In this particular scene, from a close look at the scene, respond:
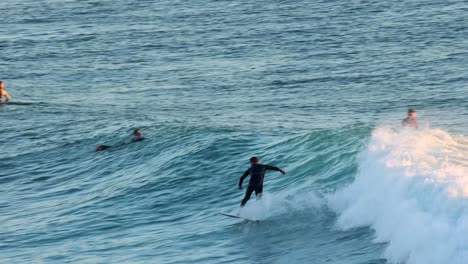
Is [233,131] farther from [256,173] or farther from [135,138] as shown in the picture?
[256,173]

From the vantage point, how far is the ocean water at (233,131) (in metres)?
21.1

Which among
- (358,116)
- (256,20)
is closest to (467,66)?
(358,116)

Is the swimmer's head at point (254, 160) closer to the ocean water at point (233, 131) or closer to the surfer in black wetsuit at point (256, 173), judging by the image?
the surfer in black wetsuit at point (256, 173)

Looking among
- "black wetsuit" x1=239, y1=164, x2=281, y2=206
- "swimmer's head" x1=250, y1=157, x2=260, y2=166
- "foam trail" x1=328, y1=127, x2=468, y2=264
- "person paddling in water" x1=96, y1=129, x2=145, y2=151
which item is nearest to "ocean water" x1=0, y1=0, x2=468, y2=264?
"foam trail" x1=328, y1=127, x2=468, y2=264

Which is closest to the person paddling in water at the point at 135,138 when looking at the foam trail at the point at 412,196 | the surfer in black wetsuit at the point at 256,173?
the foam trail at the point at 412,196

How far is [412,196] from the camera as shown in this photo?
19438 mm

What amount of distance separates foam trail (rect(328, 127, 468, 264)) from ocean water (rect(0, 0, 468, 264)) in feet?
0.16

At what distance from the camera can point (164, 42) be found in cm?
5675

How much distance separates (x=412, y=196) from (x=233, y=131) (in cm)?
1429

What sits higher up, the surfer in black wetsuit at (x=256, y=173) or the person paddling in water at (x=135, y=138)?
the surfer in black wetsuit at (x=256, y=173)

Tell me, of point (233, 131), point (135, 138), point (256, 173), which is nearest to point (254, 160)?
point (256, 173)

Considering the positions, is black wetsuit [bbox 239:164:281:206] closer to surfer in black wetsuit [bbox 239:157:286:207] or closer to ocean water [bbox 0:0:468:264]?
surfer in black wetsuit [bbox 239:157:286:207]

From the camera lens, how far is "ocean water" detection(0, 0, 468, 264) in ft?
69.3

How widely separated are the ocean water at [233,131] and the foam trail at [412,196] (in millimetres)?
50
